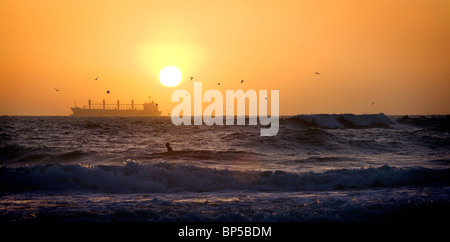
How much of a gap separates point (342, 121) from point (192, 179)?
58.9 meters

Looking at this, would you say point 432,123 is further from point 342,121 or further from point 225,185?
point 225,185

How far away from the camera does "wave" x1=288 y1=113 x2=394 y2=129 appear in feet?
215

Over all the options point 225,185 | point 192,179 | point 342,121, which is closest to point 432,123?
point 342,121

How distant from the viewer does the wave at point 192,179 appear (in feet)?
44.1

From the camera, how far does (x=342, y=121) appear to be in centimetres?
6888

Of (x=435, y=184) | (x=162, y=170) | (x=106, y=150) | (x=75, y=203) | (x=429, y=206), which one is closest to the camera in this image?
(x=429, y=206)

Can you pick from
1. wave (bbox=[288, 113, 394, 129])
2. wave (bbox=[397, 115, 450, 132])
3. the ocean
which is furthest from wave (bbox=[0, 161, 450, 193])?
wave (bbox=[288, 113, 394, 129])

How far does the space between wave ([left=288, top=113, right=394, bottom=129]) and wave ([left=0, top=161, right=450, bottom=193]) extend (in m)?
49.8

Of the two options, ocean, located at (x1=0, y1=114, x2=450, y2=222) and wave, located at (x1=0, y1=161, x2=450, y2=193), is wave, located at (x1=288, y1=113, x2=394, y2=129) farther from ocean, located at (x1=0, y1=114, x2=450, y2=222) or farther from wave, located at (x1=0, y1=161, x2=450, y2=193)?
wave, located at (x1=0, y1=161, x2=450, y2=193)

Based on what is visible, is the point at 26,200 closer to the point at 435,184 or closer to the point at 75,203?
the point at 75,203

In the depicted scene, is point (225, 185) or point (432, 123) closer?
point (225, 185)

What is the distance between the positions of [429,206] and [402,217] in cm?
123
